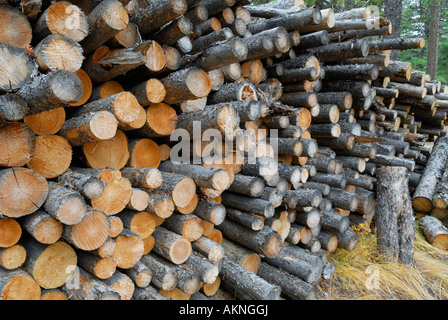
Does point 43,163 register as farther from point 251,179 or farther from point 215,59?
point 251,179

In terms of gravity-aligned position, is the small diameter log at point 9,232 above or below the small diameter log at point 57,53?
below

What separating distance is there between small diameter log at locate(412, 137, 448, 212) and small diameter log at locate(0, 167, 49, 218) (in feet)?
17.2

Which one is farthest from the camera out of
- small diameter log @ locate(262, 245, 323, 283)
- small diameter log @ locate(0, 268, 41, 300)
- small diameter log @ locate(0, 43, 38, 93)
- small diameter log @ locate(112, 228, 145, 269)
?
small diameter log @ locate(262, 245, 323, 283)

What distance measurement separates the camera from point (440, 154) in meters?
6.08

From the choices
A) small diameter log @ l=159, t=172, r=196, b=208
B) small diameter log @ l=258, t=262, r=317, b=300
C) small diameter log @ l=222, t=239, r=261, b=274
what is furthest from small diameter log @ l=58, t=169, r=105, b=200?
small diameter log @ l=258, t=262, r=317, b=300

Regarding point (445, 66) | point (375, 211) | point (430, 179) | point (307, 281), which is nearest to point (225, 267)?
point (307, 281)

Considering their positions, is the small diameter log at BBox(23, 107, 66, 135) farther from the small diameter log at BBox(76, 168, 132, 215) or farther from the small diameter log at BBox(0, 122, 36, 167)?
the small diameter log at BBox(76, 168, 132, 215)

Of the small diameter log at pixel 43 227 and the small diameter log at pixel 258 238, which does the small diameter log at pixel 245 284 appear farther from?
the small diameter log at pixel 43 227

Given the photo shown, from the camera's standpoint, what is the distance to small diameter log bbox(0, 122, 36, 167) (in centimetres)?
186

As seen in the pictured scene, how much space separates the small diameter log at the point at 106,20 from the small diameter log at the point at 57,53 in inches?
9.4

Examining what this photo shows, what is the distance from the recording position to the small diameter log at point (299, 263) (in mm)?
3226

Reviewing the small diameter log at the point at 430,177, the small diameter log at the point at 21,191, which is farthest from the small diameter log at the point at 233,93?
the small diameter log at the point at 430,177

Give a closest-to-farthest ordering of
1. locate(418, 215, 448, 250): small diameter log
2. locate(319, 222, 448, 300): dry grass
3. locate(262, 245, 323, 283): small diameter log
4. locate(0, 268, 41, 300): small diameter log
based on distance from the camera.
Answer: locate(0, 268, 41, 300): small diameter log
locate(262, 245, 323, 283): small diameter log
locate(319, 222, 448, 300): dry grass
locate(418, 215, 448, 250): small diameter log

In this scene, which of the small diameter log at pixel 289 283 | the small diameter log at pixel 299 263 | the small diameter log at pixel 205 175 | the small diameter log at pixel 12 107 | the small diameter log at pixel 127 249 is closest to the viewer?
the small diameter log at pixel 12 107
